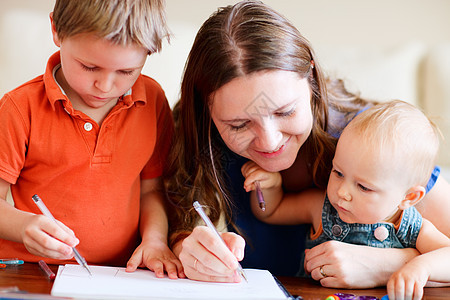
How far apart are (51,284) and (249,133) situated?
462mm

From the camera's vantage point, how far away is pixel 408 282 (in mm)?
881

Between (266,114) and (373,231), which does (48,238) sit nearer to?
(266,114)

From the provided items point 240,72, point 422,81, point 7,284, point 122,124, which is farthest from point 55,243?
point 422,81

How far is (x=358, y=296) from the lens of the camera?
0.89 m

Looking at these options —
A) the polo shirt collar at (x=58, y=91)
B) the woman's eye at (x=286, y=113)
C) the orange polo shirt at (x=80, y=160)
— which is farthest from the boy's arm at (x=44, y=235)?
the woman's eye at (x=286, y=113)

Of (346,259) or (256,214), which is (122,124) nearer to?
(256,214)

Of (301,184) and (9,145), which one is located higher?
(9,145)

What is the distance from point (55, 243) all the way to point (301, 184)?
615 millimetres

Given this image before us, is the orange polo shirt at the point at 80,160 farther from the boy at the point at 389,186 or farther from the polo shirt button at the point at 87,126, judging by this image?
the boy at the point at 389,186

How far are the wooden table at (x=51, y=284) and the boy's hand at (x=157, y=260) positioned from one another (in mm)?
149

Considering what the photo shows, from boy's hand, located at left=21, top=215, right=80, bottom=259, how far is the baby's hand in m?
0.41

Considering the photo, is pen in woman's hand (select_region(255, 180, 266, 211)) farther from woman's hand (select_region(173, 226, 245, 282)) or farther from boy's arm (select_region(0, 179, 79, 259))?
boy's arm (select_region(0, 179, 79, 259))

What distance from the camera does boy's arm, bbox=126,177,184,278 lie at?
983 millimetres

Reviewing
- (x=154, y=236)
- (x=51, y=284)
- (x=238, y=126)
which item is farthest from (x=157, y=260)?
(x=238, y=126)
